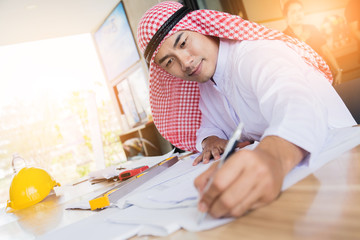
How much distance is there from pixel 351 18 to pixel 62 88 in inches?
223

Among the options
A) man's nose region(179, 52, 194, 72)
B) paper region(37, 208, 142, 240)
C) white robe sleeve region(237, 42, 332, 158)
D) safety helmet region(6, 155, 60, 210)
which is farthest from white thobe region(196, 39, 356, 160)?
safety helmet region(6, 155, 60, 210)

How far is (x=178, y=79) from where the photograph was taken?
1648 mm

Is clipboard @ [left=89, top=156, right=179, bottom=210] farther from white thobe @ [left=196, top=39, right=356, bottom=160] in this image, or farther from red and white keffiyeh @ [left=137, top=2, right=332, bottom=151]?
red and white keffiyeh @ [left=137, top=2, right=332, bottom=151]

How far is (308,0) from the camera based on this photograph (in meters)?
2.60

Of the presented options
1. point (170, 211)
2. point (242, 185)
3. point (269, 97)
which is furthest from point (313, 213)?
point (269, 97)

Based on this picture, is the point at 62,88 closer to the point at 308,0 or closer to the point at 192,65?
the point at 308,0

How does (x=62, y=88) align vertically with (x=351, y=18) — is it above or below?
above

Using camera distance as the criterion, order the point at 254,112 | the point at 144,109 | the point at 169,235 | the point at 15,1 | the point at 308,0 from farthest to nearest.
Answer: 1. the point at 144,109
2. the point at 15,1
3. the point at 308,0
4. the point at 254,112
5. the point at 169,235

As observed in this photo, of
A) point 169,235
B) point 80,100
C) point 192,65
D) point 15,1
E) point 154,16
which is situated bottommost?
point 169,235

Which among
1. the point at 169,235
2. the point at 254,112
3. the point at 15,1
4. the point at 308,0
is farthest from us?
the point at 15,1

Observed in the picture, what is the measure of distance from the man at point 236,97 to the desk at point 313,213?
0.10ft

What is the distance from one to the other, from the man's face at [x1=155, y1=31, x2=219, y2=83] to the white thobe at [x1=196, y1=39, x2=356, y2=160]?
1.6 inches

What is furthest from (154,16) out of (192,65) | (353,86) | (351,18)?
(351,18)

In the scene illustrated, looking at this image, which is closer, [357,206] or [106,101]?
[357,206]
